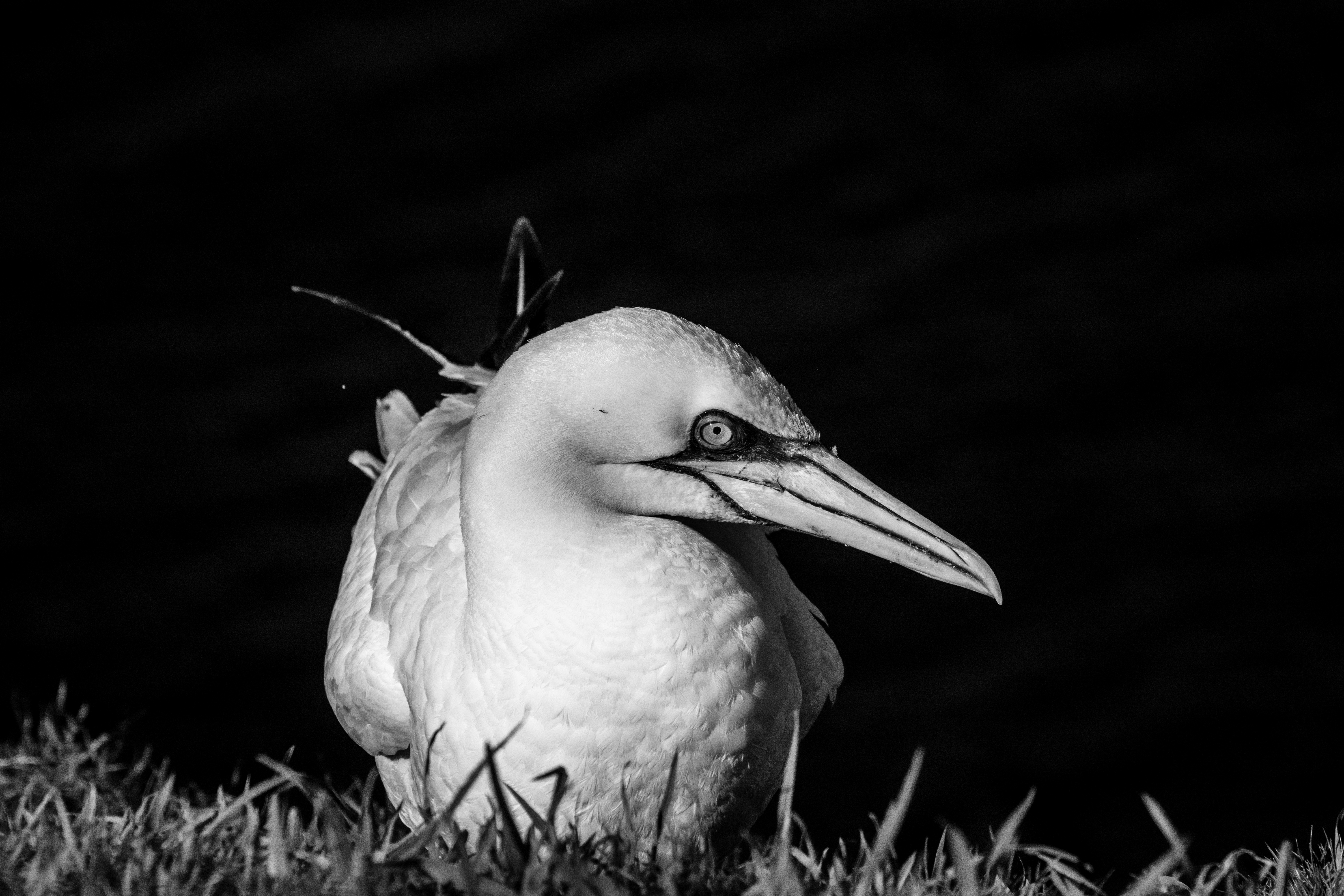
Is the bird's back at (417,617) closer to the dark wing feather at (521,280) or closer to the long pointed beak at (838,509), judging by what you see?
the long pointed beak at (838,509)

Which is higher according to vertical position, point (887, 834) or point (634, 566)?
point (634, 566)

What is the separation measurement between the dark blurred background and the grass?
324cm

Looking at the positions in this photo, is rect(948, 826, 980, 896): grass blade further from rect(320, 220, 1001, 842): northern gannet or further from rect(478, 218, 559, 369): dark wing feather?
rect(478, 218, 559, 369): dark wing feather

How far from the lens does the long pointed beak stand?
3.48 meters

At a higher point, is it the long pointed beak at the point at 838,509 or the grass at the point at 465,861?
the long pointed beak at the point at 838,509

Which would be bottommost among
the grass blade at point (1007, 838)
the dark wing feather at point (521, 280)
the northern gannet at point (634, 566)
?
the grass blade at point (1007, 838)

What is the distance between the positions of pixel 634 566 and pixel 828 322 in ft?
16.8

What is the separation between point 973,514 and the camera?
7664mm

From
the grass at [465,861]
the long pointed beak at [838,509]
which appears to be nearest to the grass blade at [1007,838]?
the grass at [465,861]

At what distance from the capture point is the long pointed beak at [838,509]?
11.4 feet

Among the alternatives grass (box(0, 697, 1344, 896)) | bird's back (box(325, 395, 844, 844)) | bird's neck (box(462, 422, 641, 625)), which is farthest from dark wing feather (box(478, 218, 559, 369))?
grass (box(0, 697, 1344, 896))

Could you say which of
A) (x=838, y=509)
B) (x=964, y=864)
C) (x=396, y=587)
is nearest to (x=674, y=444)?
(x=838, y=509)

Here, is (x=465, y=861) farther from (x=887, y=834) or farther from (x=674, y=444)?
(x=674, y=444)

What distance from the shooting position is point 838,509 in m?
3.51
